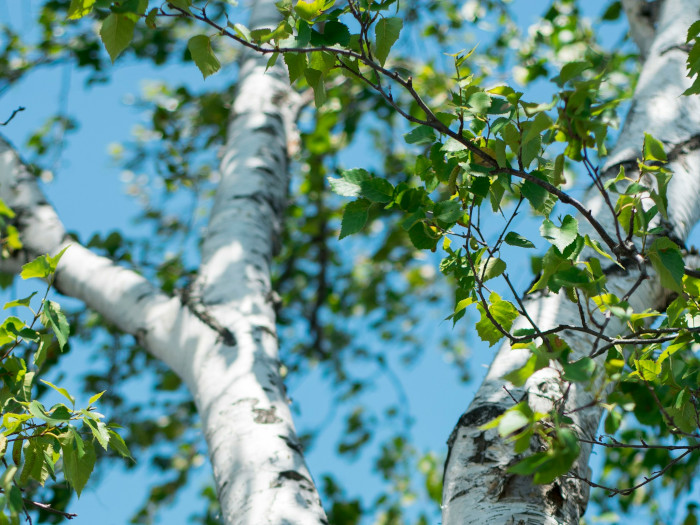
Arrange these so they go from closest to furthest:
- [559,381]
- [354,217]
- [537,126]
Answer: [537,126] → [354,217] → [559,381]

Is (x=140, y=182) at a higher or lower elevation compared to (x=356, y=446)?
higher

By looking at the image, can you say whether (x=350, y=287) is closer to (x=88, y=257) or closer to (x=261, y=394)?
(x=88, y=257)

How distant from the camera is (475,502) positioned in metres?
1.18

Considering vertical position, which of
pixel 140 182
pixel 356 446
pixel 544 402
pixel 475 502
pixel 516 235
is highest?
pixel 140 182

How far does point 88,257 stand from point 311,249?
2408 mm

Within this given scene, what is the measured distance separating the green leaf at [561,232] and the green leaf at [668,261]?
0.14 metres

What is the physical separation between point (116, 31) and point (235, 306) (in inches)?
38.5

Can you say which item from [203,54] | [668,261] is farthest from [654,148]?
[203,54]

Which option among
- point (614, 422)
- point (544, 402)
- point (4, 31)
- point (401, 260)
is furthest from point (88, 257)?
point (401, 260)

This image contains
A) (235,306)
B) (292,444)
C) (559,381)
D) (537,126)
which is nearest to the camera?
(537,126)

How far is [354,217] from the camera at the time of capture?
3.65 ft

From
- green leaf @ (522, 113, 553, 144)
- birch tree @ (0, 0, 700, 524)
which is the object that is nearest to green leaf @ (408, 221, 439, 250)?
birch tree @ (0, 0, 700, 524)

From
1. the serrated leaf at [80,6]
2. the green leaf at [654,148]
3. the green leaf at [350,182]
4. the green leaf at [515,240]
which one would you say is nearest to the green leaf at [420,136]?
the green leaf at [350,182]

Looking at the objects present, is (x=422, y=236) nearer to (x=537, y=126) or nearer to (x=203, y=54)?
(x=537, y=126)
